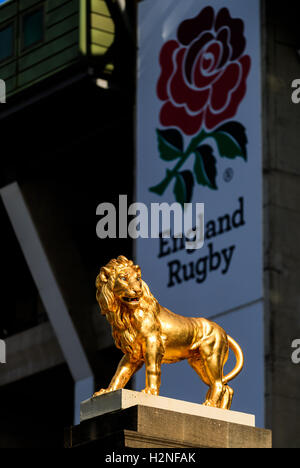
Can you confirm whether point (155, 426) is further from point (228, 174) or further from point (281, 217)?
point (228, 174)

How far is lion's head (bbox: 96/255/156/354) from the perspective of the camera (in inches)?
551

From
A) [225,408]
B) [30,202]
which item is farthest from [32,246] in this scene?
[225,408]

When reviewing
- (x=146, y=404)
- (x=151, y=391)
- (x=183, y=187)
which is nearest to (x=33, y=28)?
(x=183, y=187)

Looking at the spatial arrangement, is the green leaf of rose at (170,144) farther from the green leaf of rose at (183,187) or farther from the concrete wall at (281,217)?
the concrete wall at (281,217)

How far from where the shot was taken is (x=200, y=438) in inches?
523

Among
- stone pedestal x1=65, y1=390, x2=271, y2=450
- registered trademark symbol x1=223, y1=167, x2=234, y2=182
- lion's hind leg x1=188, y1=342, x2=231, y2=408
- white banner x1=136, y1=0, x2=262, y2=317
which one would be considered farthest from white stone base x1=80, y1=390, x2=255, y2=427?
registered trademark symbol x1=223, y1=167, x2=234, y2=182

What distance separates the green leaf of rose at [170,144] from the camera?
29.5 metres

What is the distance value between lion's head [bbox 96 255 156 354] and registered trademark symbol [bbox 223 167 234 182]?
13.8 m

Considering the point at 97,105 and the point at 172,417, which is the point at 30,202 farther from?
the point at 172,417

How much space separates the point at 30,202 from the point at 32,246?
1230 millimetres

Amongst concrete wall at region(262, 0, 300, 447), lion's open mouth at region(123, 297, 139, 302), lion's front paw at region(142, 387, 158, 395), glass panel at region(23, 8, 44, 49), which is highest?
glass panel at region(23, 8, 44, 49)

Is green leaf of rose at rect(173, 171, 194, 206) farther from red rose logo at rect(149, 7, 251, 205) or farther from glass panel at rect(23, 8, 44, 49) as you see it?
glass panel at rect(23, 8, 44, 49)

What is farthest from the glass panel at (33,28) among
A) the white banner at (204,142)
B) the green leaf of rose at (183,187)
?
the green leaf of rose at (183,187)

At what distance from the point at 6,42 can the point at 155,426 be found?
22162 mm
